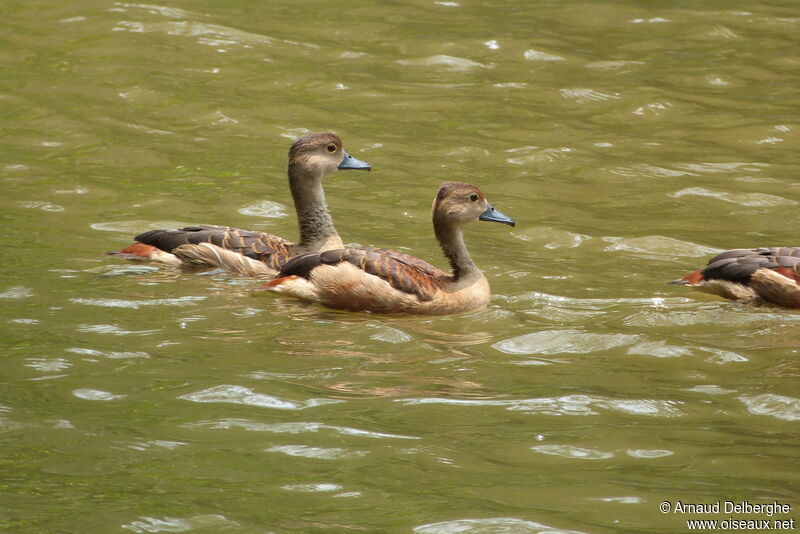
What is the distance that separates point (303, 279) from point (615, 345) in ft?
8.36

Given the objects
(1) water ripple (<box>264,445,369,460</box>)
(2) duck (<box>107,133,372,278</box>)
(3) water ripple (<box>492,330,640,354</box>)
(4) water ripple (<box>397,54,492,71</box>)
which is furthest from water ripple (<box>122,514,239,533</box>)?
(4) water ripple (<box>397,54,492,71</box>)

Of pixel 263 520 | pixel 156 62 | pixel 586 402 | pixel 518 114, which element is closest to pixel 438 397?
pixel 586 402

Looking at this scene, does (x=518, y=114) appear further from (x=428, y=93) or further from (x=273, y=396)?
(x=273, y=396)

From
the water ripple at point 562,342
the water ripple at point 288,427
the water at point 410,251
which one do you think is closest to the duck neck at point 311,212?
the water at point 410,251

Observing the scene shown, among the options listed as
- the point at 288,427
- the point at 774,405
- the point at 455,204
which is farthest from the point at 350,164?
the point at 774,405

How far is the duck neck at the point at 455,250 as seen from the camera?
9.83m

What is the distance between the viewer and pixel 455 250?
32.7 feet

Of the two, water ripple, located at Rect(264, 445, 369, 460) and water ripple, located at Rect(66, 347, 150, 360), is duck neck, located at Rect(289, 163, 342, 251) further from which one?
water ripple, located at Rect(264, 445, 369, 460)

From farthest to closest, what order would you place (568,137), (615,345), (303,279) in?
(568,137) < (303,279) < (615,345)

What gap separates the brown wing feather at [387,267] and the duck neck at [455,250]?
13cm

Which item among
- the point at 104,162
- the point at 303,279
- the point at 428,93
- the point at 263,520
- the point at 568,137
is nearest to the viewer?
the point at 263,520

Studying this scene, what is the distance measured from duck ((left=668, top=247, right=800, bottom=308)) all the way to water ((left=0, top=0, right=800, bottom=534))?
16 cm

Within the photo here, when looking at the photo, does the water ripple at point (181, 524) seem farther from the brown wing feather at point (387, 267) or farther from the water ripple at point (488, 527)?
the brown wing feather at point (387, 267)

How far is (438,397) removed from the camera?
7.41m
